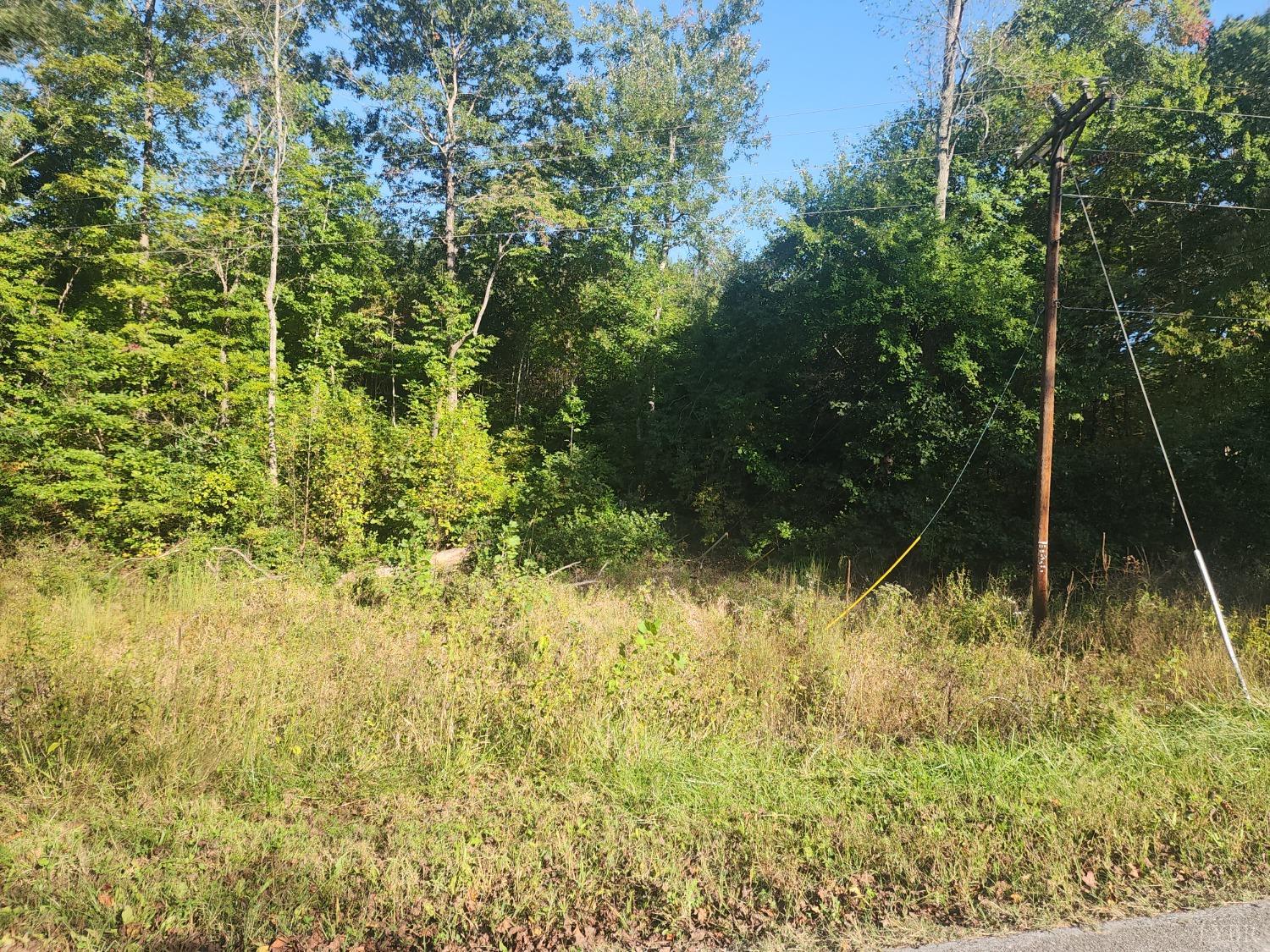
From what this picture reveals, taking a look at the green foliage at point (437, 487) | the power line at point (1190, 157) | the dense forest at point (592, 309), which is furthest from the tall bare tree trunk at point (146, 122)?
the power line at point (1190, 157)

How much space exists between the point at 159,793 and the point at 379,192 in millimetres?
18657

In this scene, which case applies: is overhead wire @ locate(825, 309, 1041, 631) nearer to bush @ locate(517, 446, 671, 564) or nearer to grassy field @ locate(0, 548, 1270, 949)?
bush @ locate(517, 446, 671, 564)

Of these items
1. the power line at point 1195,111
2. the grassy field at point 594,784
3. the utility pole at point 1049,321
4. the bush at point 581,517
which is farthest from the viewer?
the bush at point 581,517

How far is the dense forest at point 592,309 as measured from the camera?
1264cm

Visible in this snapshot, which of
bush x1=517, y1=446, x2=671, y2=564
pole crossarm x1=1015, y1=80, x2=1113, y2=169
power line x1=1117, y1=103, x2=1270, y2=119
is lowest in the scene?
bush x1=517, y1=446, x2=671, y2=564

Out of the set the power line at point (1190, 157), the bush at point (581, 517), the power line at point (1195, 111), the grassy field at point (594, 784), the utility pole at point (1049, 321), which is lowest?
the grassy field at point (594, 784)

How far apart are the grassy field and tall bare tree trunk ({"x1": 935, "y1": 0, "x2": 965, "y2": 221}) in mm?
10604

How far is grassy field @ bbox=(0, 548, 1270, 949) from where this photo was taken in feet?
10.5

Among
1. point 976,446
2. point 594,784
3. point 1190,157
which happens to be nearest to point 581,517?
point 976,446

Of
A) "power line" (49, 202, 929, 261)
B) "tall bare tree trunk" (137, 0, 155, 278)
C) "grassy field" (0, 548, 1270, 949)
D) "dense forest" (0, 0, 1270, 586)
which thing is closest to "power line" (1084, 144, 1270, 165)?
"dense forest" (0, 0, 1270, 586)

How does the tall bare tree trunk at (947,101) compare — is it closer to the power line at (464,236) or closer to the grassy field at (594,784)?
the power line at (464,236)

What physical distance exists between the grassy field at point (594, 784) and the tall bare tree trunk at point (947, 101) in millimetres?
10604

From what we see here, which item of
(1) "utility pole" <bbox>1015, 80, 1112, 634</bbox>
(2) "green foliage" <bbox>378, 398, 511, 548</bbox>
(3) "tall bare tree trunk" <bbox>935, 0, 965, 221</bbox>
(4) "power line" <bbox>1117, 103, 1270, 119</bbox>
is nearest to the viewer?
(1) "utility pole" <bbox>1015, 80, 1112, 634</bbox>

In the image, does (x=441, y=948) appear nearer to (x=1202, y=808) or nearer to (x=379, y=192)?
(x=1202, y=808)
